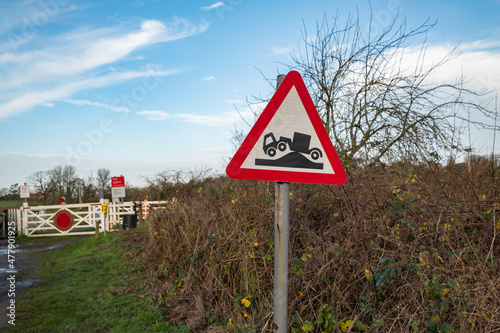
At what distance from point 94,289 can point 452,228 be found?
19.0ft

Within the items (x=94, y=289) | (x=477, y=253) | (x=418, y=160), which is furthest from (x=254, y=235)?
(x=94, y=289)

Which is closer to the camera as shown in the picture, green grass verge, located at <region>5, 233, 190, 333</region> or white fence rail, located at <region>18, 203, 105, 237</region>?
green grass verge, located at <region>5, 233, 190, 333</region>

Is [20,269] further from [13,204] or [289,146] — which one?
[13,204]

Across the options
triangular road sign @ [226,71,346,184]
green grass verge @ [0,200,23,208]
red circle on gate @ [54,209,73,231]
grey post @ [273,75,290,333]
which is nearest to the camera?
grey post @ [273,75,290,333]

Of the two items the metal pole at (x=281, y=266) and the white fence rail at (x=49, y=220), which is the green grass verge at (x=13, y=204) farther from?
the metal pole at (x=281, y=266)

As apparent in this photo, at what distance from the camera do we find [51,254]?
11.5 meters

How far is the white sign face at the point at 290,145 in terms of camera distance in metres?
2.45

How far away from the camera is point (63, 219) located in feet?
58.5

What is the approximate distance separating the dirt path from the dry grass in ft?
9.34

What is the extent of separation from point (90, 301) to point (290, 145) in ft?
15.6

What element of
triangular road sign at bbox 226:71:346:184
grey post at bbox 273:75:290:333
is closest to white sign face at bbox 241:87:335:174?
triangular road sign at bbox 226:71:346:184

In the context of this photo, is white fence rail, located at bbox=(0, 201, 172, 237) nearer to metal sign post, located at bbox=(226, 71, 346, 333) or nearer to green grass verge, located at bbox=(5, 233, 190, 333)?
green grass verge, located at bbox=(5, 233, 190, 333)

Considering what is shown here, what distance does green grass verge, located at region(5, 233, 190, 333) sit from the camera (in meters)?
4.52

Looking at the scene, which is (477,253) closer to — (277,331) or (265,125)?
(277,331)
